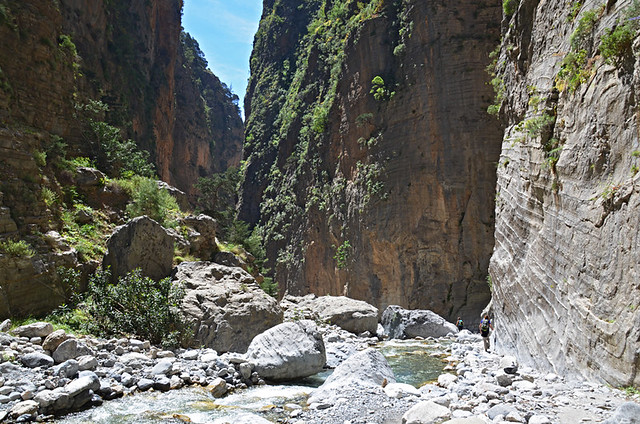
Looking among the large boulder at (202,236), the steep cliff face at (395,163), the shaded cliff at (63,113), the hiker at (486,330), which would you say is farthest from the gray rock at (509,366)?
the steep cliff face at (395,163)

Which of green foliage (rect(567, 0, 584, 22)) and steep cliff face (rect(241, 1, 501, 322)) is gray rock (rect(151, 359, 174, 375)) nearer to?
green foliage (rect(567, 0, 584, 22))

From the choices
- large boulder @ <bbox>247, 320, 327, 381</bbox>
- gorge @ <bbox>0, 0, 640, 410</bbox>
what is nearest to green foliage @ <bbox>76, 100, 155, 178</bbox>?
gorge @ <bbox>0, 0, 640, 410</bbox>

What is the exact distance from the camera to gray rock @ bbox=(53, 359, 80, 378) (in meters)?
8.41

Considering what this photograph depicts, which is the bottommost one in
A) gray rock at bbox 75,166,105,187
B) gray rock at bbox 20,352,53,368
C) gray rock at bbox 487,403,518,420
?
gray rock at bbox 20,352,53,368

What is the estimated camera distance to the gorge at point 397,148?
792 centimetres

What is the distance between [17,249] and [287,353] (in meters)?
7.26

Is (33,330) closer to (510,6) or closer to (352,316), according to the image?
(352,316)

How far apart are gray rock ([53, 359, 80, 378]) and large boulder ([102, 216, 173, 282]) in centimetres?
506

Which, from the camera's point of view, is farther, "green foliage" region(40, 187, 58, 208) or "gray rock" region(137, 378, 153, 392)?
"green foliage" region(40, 187, 58, 208)

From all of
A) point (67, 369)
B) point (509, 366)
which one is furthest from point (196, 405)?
point (509, 366)

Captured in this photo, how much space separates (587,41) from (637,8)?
1765 millimetres

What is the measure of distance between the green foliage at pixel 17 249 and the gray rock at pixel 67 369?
13.2 feet

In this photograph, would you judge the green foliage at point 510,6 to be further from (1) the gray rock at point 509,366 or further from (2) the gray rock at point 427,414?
(2) the gray rock at point 427,414

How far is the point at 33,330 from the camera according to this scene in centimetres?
981
